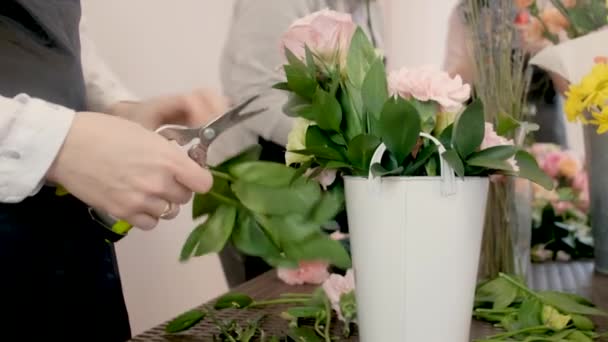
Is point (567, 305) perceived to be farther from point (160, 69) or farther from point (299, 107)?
point (160, 69)

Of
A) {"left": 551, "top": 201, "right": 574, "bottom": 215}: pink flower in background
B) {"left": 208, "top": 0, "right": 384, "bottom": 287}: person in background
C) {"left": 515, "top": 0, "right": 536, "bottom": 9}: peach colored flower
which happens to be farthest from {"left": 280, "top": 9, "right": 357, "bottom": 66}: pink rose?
{"left": 551, "top": 201, "right": 574, "bottom": 215}: pink flower in background

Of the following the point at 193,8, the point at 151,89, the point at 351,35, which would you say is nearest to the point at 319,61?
the point at 351,35

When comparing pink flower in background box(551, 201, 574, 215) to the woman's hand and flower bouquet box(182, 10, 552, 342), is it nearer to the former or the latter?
flower bouquet box(182, 10, 552, 342)

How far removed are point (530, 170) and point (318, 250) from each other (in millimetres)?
160

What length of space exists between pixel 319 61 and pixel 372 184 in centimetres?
11

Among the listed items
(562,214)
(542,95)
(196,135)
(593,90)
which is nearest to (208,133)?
(196,135)

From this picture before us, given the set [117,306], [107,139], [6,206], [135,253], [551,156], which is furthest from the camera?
[551,156]

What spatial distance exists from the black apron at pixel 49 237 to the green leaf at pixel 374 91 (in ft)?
1.12

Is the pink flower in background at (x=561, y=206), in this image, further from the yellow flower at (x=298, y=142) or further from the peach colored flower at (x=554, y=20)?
the yellow flower at (x=298, y=142)

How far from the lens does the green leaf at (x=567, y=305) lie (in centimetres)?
58

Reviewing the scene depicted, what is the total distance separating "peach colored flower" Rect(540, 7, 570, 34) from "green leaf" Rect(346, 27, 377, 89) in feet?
1.62

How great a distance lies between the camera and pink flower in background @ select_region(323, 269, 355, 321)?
60 cm

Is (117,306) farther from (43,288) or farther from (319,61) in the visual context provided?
(319,61)

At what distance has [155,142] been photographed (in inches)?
18.1
